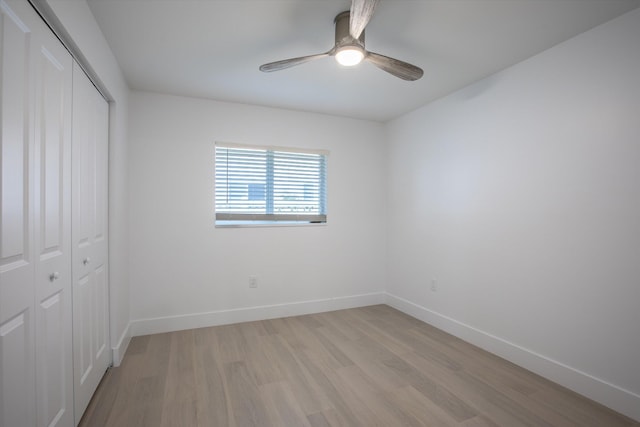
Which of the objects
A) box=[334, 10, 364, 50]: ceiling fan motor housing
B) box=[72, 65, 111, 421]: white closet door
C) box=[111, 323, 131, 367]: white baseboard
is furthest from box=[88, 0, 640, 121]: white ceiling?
box=[111, 323, 131, 367]: white baseboard

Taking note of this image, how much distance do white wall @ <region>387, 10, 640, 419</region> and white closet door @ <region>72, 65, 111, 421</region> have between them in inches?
117

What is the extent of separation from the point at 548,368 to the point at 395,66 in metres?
2.41

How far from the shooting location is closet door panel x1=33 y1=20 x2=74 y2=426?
50.6 inches

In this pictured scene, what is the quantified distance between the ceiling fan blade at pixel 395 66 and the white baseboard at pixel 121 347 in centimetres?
280

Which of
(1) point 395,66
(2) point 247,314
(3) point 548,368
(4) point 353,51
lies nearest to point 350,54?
(4) point 353,51

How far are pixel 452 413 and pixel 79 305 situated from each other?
2.27 meters

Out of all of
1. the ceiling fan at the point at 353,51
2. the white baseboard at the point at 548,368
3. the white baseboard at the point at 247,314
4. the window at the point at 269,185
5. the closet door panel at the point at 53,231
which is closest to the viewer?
the closet door panel at the point at 53,231

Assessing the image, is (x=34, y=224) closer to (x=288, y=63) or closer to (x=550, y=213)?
(x=288, y=63)

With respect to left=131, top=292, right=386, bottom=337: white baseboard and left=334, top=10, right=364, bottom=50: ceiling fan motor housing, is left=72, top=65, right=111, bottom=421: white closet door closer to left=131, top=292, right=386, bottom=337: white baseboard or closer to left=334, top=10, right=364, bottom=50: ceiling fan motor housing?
left=131, top=292, right=386, bottom=337: white baseboard

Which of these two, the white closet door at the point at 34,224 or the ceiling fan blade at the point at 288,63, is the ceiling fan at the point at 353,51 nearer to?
the ceiling fan blade at the point at 288,63

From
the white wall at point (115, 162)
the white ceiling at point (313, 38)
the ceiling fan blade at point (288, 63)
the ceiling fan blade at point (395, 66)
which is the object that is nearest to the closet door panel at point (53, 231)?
the white wall at point (115, 162)

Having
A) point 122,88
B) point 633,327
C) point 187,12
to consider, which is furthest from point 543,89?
point 122,88

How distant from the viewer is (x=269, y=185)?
3506 mm

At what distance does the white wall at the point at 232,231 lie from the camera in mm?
2977
